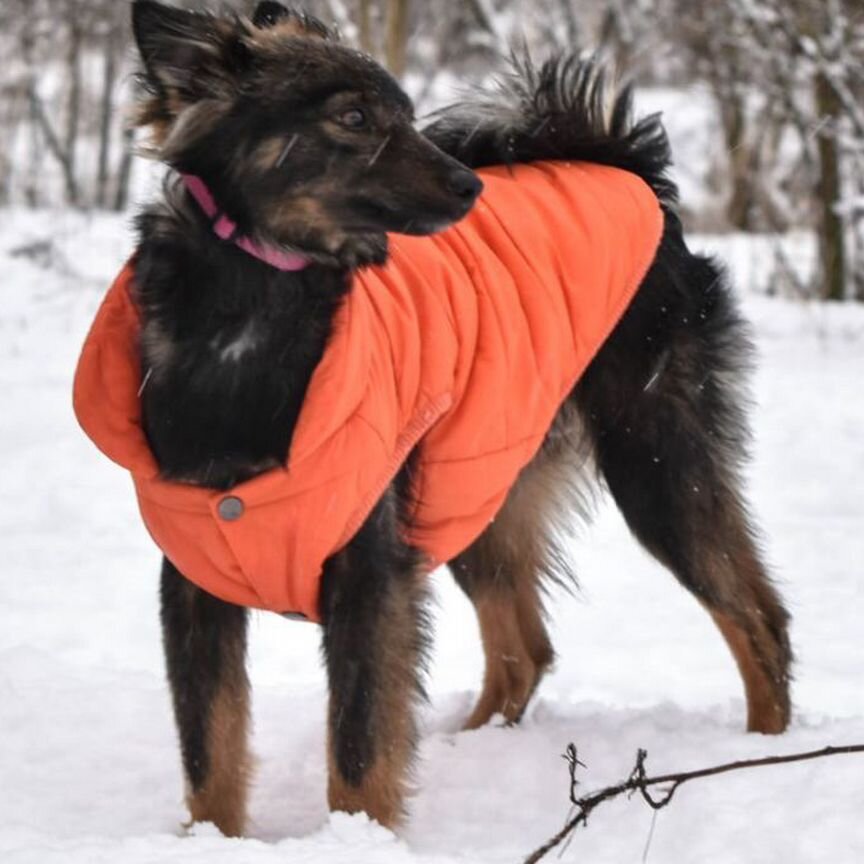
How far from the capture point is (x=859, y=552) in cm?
630

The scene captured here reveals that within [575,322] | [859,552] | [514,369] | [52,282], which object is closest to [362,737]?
[514,369]

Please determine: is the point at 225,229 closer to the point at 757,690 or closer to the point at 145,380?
the point at 145,380

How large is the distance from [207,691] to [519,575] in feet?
4.51

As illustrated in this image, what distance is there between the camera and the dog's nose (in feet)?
10.1

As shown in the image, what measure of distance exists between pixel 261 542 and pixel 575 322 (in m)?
1.20

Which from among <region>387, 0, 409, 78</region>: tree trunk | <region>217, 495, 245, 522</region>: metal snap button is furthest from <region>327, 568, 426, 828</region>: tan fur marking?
<region>387, 0, 409, 78</region>: tree trunk

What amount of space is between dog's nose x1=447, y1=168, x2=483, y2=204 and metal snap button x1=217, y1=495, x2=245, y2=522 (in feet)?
2.64

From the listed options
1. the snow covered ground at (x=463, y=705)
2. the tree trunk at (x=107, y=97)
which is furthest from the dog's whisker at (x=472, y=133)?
the tree trunk at (x=107, y=97)

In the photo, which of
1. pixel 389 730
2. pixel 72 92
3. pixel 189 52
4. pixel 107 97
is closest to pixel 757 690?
pixel 389 730

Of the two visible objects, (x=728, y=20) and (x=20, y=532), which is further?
(x=728, y=20)

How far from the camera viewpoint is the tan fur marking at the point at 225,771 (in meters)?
3.41

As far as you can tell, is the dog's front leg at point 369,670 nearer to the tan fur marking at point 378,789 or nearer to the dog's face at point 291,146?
the tan fur marking at point 378,789

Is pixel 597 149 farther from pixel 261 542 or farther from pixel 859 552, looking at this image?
pixel 859 552

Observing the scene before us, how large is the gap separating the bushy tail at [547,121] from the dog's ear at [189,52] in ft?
3.62
